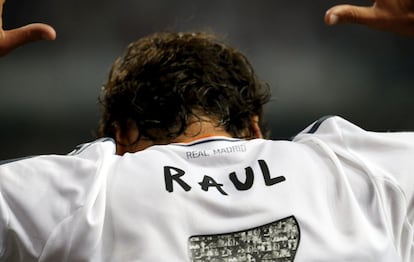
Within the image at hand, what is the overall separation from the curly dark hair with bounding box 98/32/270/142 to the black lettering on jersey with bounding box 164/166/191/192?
0.64ft

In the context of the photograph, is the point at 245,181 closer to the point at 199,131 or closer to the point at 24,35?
the point at 199,131

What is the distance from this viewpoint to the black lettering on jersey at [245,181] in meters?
1.03

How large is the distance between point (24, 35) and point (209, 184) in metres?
0.30

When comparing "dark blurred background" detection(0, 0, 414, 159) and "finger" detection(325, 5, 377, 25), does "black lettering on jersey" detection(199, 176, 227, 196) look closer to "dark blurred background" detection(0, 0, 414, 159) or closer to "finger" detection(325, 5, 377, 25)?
"finger" detection(325, 5, 377, 25)

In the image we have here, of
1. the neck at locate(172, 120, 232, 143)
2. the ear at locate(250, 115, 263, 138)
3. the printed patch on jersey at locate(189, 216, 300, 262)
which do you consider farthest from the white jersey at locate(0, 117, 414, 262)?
the ear at locate(250, 115, 263, 138)

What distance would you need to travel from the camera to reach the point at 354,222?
1.00 meters

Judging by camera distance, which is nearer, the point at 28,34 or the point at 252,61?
the point at 28,34

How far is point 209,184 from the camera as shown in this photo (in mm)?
1033

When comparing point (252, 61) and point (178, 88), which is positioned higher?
point (178, 88)

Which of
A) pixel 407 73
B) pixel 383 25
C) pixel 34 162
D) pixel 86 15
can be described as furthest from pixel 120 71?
pixel 407 73

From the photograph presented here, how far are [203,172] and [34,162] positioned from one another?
0.69ft

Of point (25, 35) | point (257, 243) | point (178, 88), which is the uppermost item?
point (25, 35)

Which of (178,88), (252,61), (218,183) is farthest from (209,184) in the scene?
(252,61)

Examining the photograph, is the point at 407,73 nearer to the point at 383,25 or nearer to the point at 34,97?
the point at 34,97
